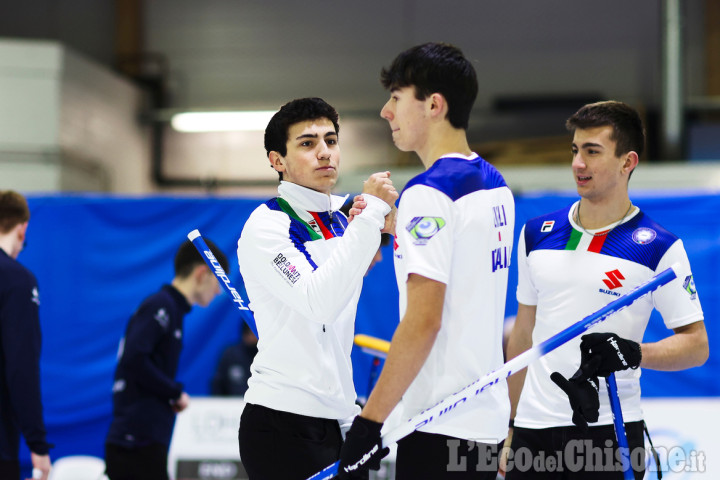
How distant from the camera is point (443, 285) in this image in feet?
7.68

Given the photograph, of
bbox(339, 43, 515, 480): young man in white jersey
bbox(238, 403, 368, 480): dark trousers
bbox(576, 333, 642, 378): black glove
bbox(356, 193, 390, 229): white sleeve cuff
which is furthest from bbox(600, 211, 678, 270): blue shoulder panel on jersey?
bbox(238, 403, 368, 480): dark trousers

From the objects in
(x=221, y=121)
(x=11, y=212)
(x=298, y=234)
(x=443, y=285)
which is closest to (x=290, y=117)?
(x=298, y=234)

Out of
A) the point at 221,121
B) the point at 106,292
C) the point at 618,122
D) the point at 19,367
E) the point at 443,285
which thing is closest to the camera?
the point at 443,285

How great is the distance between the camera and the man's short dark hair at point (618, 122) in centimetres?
347

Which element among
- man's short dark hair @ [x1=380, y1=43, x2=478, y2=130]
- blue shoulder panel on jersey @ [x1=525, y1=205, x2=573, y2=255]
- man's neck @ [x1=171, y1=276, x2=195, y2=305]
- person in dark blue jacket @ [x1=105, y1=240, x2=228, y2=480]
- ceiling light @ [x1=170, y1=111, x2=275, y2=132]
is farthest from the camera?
ceiling light @ [x1=170, y1=111, x2=275, y2=132]

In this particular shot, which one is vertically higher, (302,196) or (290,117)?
(290,117)

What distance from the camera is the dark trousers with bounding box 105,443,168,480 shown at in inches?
196

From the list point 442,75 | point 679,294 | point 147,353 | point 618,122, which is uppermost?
point 618,122

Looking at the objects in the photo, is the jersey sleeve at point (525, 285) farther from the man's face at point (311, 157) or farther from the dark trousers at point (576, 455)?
the man's face at point (311, 157)

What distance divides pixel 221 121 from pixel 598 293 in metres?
11.7

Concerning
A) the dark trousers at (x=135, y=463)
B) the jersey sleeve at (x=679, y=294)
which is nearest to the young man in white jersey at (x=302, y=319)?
the jersey sleeve at (x=679, y=294)

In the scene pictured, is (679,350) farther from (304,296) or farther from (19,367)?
(19,367)

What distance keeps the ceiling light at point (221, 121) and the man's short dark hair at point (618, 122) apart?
11040 mm

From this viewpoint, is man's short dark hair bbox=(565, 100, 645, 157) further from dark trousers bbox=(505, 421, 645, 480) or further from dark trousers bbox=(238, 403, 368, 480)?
dark trousers bbox=(238, 403, 368, 480)
